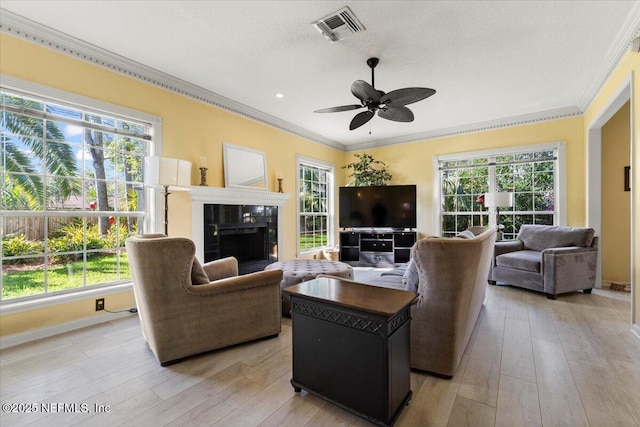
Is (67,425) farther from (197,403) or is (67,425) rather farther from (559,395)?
(559,395)

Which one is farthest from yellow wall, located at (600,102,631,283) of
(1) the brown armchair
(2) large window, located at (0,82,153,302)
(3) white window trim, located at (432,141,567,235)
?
(2) large window, located at (0,82,153,302)

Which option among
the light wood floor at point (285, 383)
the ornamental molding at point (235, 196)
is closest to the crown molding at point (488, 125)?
the ornamental molding at point (235, 196)

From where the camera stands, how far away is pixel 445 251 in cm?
176

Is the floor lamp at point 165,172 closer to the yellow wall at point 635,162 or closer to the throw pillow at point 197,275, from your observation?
the throw pillow at point 197,275

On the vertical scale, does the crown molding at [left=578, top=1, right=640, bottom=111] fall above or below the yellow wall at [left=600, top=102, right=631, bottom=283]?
above

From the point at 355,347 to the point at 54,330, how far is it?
282 cm

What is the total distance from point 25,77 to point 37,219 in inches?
48.0

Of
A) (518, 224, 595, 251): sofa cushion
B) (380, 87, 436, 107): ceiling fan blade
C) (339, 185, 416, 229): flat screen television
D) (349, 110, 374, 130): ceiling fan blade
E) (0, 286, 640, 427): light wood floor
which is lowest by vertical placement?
(0, 286, 640, 427): light wood floor

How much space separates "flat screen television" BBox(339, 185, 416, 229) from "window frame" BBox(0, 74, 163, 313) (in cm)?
352

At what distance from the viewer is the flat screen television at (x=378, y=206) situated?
561cm

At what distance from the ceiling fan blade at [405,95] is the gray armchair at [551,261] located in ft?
8.73

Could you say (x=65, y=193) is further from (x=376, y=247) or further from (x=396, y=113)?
(x=376, y=247)

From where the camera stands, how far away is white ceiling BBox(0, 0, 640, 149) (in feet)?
7.50

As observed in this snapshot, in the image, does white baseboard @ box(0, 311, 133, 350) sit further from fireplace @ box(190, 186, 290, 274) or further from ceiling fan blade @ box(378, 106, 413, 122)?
ceiling fan blade @ box(378, 106, 413, 122)
